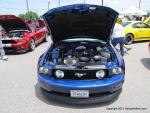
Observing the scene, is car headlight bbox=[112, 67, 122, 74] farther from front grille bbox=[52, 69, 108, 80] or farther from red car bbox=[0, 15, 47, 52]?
red car bbox=[0, 15, 47, 52]

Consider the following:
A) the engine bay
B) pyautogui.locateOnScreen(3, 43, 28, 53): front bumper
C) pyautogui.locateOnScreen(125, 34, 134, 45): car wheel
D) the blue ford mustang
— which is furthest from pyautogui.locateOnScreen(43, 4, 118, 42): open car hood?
pyautogui.locateOnScreen(125, 34, 134, 45): car wheel

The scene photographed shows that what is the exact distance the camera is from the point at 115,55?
499 centimetres

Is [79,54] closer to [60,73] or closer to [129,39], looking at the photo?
[60,73]

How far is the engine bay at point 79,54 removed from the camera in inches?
190

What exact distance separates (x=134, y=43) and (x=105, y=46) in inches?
297

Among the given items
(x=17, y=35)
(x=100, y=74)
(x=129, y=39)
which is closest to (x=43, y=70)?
(x=100, y=74)

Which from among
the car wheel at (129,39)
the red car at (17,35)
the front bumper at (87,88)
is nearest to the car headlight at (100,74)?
the front bumper at (87,88)

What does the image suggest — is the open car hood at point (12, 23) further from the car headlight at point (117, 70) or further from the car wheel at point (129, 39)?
the car headlight at point (117, 70)

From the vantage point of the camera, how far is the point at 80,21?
5.37 metres

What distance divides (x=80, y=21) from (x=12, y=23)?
6.03 metres

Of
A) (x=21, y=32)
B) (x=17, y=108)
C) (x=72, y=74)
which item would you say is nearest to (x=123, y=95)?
(x=72, y=74)

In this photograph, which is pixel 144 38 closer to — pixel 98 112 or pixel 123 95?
pixel 123 95

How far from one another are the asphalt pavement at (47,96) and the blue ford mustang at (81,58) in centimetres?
19

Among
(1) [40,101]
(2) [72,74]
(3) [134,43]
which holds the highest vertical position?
(2) [72,74]
